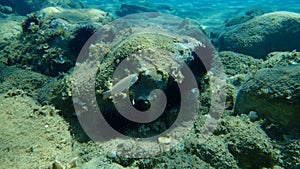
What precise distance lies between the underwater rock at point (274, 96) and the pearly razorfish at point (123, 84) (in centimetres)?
165

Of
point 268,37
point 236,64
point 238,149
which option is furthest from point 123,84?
point 268,37

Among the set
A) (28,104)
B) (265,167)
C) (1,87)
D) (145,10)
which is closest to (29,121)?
(28,104)

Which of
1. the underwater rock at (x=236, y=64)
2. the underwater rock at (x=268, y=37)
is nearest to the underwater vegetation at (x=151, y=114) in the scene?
the underwater rock at (x=236, y=64)

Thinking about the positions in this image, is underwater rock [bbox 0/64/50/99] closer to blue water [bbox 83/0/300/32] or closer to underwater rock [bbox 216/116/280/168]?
underwater rock [bbox 216/116/280/168]

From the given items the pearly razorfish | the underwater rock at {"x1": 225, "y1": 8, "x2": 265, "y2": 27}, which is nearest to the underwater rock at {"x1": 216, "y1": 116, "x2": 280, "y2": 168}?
the pearly razorfish

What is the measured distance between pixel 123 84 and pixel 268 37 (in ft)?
20.7

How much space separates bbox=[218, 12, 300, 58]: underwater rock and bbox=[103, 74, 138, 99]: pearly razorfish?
5604 mm

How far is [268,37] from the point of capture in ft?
25.1

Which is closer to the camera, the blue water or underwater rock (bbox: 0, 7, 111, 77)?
underwater rock (bbox: 0, 7, 111, 77)

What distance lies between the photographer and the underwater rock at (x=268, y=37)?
756 centimetres

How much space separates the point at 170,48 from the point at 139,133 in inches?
46.4

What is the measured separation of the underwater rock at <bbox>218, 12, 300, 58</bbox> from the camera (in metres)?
7.56

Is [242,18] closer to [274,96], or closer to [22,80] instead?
[274,96]

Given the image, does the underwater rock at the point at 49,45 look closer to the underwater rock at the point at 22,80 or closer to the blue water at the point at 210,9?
the underwater rock at the point at 22,80
